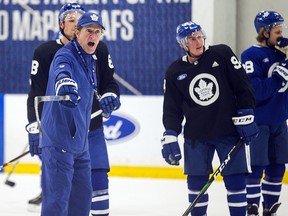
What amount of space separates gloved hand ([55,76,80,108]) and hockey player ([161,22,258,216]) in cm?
103

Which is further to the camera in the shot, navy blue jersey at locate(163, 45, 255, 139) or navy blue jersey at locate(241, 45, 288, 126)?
navy blue jersey at locate(241, 45, 288, 126)

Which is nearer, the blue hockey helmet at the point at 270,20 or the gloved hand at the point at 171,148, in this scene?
the gloved hand at the point at 171,148

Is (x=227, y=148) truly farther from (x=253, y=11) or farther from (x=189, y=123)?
(x=253, y=11)

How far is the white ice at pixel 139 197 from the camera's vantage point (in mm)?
6191

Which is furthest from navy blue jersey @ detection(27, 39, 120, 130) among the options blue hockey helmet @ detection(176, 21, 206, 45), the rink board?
the rink board

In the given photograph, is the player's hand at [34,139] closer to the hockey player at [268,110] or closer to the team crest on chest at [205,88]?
the team crest on chest at [205,88]

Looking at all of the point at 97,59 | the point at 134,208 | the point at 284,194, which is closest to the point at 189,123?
the point at 97,59

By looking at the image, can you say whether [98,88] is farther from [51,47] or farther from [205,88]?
[205,88]

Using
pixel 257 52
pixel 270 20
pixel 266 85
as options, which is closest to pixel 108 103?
pixel 266 85

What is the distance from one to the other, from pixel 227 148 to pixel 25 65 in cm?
539

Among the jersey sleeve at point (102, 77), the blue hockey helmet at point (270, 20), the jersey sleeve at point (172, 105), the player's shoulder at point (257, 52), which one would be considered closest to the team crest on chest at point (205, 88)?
the jersey sleeve at point (172, 105)

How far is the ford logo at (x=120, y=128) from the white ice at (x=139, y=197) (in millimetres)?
366

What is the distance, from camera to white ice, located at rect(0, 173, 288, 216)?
619 cm

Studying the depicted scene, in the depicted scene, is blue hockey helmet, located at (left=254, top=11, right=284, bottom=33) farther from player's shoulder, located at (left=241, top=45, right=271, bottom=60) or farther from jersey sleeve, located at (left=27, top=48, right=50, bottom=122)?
jersey sleeve, located at (left=27, top=48, right=50, bottom=122)
